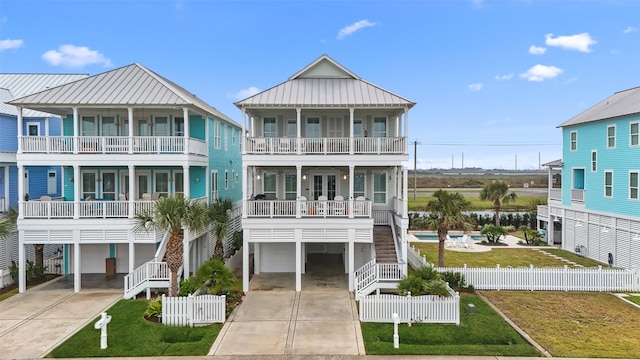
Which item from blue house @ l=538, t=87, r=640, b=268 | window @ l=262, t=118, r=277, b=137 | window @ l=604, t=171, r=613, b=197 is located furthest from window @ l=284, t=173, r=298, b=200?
window @ l=604, t=171, r=613, b=197

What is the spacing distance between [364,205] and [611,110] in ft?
57.8

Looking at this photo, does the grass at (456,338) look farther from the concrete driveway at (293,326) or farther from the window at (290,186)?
the window at (290,186)

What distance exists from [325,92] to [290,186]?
5739mm

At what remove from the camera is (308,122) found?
20.7 m

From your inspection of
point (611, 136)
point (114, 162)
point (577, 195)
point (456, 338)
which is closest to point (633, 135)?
point (611, 136)

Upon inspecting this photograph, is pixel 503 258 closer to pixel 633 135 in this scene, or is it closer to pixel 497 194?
pixel 633 135

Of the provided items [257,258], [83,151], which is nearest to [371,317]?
[257,258]

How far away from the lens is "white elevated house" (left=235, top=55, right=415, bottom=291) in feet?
56.4

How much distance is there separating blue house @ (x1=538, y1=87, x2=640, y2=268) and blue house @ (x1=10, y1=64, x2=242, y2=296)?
23.0 metres

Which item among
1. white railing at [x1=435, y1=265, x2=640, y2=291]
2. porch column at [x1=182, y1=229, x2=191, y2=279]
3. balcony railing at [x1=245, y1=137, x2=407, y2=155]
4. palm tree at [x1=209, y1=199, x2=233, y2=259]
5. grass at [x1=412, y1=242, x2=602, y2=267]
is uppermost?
balcony railing at [x1=245, y1=137, x2=407, y2=155]

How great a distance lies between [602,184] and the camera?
23.0 metres

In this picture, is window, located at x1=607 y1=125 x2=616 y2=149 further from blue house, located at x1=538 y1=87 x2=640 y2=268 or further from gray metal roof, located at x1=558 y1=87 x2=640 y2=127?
gray metal roof, located at x1=558 y1=87 x2=640 y2=127

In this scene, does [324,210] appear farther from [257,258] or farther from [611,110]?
[611,110]

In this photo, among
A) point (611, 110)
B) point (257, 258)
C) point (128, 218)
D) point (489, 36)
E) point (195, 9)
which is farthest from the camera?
point (489, 36)
